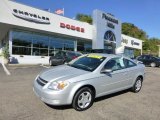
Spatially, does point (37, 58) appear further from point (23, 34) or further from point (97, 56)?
point (97, 56)

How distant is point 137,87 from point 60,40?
18478mm

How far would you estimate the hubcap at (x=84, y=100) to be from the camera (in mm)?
5902

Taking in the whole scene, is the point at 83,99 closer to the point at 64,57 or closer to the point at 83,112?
the point at 83,112

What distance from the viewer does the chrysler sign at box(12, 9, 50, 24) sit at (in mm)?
19719

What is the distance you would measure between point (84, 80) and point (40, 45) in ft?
60.0

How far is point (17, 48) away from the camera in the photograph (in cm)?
2114

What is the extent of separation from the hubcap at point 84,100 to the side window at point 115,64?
3.95 feet

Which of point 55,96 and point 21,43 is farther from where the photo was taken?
point 21,43

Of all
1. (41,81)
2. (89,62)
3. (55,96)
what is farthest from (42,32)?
(55,96)

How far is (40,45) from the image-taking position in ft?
77.1

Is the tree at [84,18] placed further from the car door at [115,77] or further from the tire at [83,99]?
the tire at [83,99]

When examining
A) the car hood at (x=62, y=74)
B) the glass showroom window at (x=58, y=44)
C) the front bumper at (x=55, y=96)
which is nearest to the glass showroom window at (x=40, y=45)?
the glass showroom window at (x=58, y=44)

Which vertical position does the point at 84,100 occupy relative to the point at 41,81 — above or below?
below

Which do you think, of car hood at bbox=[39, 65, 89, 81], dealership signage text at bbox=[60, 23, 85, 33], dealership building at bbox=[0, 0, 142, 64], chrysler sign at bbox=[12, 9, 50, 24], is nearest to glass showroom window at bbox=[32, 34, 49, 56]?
dealership building at bbox=[0, 0, 142, 64]
